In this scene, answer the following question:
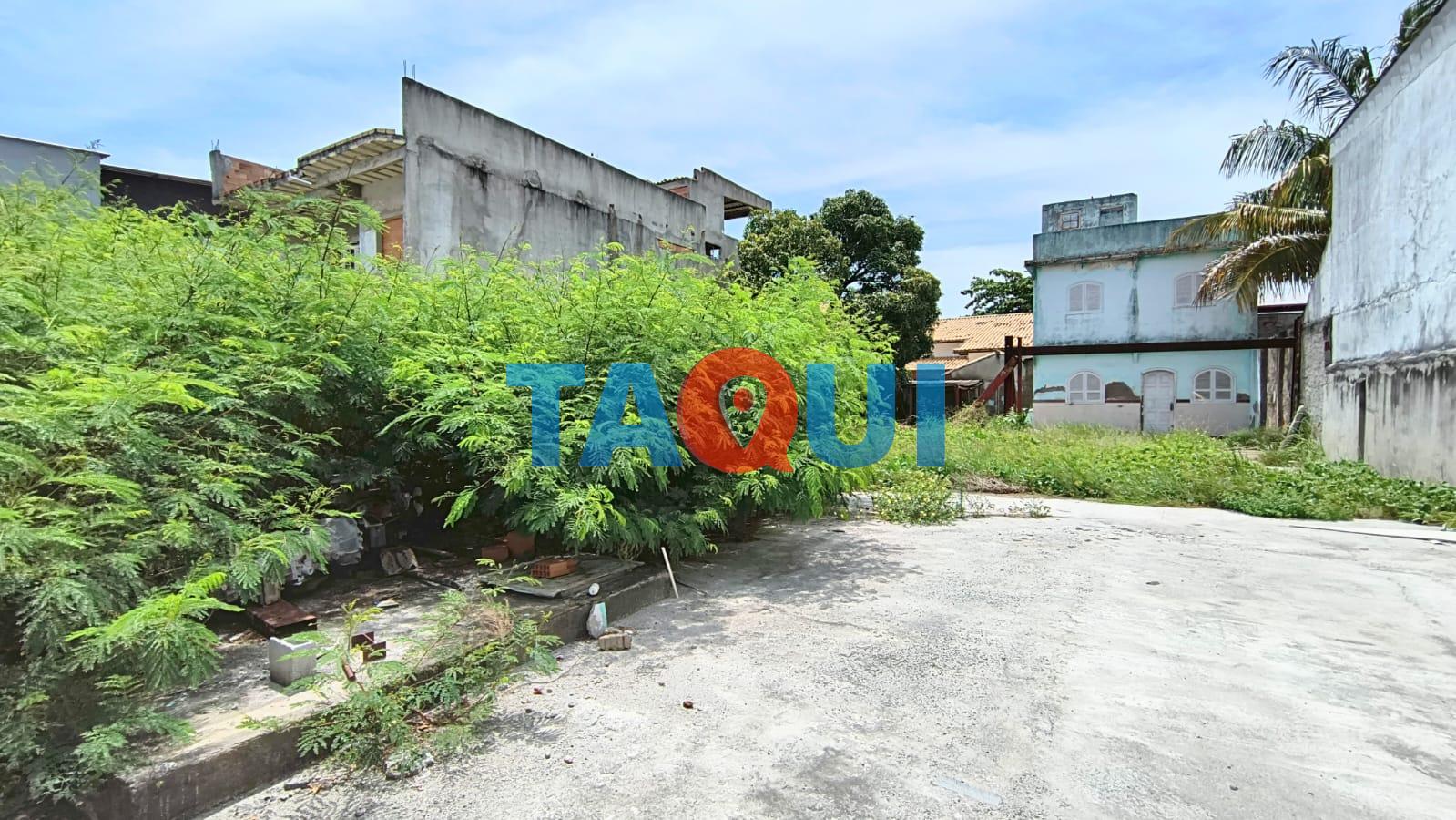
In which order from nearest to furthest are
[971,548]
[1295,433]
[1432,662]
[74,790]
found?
[74,790] < [1432,662] < [971,548] < [1295,433]

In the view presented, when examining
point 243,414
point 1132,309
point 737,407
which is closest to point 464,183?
point 737,407

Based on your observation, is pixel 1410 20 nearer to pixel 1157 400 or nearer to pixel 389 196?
pixel 1157 400

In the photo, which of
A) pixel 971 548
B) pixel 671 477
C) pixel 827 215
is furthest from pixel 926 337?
pixel 671 477

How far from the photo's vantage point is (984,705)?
3.24 metres

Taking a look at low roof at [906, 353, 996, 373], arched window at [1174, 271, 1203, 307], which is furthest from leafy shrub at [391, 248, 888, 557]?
low roof at [906, 353, 996, 373]

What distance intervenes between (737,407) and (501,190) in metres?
9.20

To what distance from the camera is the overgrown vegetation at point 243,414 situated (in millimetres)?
2346

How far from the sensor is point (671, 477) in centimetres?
505

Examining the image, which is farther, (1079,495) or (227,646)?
(1079,495)

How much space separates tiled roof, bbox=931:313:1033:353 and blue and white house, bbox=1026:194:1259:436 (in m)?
5.37

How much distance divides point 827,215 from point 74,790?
66.7 ft

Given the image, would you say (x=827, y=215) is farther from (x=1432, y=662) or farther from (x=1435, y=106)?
(x=1432, y=662)

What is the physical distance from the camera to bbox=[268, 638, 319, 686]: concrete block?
9.64 ft

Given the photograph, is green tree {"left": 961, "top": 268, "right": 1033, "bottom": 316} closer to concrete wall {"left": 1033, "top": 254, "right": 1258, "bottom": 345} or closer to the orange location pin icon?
concrete wall {"left": 1033, "top": 254, "right": 1258, "bottom": 345}
